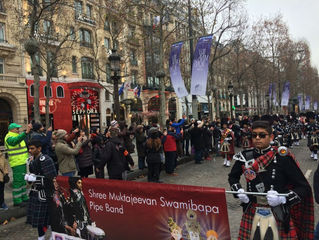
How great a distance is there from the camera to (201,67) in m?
12.1

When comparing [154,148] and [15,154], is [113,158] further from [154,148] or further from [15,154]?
[15,154]

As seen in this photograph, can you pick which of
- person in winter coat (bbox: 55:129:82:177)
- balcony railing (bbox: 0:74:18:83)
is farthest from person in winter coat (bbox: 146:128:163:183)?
balcony railing (bbox: 0:74:18:83)

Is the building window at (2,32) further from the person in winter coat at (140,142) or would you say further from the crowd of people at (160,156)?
the person in winter coat at (140,142)

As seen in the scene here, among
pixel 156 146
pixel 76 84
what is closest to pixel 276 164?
pixel 156 146

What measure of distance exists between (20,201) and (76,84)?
869 inches

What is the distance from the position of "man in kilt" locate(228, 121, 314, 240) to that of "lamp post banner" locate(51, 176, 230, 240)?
0.30 metres

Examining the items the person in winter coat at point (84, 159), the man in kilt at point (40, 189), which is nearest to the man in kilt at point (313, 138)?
the person in winter coat at point (84, 159)

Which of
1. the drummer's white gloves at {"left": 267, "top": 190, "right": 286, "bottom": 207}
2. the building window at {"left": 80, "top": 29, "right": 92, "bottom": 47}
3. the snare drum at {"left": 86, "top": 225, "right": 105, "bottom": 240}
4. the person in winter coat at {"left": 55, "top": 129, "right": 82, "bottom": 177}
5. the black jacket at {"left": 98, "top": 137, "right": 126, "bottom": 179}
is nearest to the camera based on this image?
the drummer's white gloves at {"left": 267, "top": 190, "right": 286, "bottom": 207}

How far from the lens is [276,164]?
9.03 ft

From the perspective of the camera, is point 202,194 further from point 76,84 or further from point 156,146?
point 76,84

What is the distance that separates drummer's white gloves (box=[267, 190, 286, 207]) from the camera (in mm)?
2547

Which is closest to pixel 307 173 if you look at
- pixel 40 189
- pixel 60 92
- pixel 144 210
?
pixel 144 210

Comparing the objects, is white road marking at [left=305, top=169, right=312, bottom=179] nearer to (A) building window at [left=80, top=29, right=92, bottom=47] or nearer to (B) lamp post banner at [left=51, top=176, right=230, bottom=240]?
(B) lamp post banner at [left=51, top=176, right=230, bottom=240]

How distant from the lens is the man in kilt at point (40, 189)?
405 centimetres
